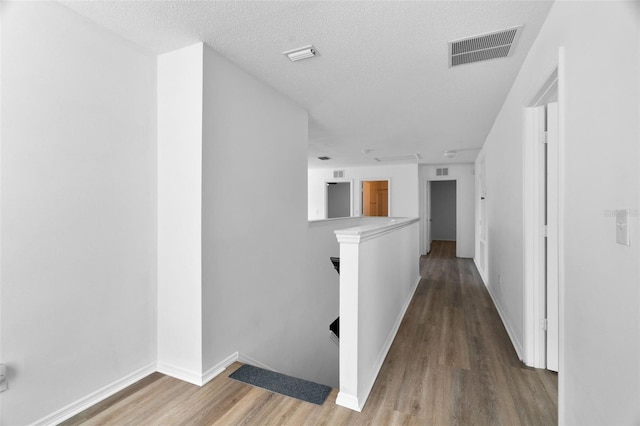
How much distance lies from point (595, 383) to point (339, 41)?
236cm

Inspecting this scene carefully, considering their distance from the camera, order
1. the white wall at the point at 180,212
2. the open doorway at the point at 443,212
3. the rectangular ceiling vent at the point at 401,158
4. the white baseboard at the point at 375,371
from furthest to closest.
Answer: the open doorway at the point at 443,212 < the rectangular ceiling vent at the point at 401,158 < the white wall at the point at 180,212 < the white baseboard at the point at 375,371

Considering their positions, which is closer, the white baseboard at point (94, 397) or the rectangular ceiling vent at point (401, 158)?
the white baseboard at point (94, 397)

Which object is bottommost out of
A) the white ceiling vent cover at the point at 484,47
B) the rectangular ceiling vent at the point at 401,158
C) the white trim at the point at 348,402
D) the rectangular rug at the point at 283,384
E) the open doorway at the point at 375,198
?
the rectangular rug at the point at 283,384

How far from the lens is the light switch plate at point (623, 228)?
39.7 inches

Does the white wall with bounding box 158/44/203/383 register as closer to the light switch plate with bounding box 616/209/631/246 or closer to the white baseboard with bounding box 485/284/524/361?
the light switch plate with bounding box 616/209/631/246

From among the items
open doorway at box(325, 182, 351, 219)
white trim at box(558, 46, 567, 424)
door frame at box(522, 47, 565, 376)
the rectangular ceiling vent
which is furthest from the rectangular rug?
open doorway at box(325, 182, 351, 219)

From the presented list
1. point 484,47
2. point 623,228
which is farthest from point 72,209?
point 484,47

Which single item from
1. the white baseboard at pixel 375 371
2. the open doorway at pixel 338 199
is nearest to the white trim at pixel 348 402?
the white baseboard at pixel 375 371

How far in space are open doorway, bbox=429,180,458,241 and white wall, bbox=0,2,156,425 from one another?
34.5 feet

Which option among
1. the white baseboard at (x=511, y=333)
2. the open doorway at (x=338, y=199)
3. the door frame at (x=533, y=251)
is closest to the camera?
the door frame at (x=533, y=251)

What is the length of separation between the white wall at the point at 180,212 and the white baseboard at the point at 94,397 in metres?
0.14

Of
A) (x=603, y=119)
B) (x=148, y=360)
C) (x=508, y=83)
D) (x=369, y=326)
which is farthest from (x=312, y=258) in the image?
(x=603, y=119)

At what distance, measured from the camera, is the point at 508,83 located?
112 inches

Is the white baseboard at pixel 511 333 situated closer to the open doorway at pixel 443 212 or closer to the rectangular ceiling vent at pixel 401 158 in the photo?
the rectangular ceiling vent at pixel 401 158
